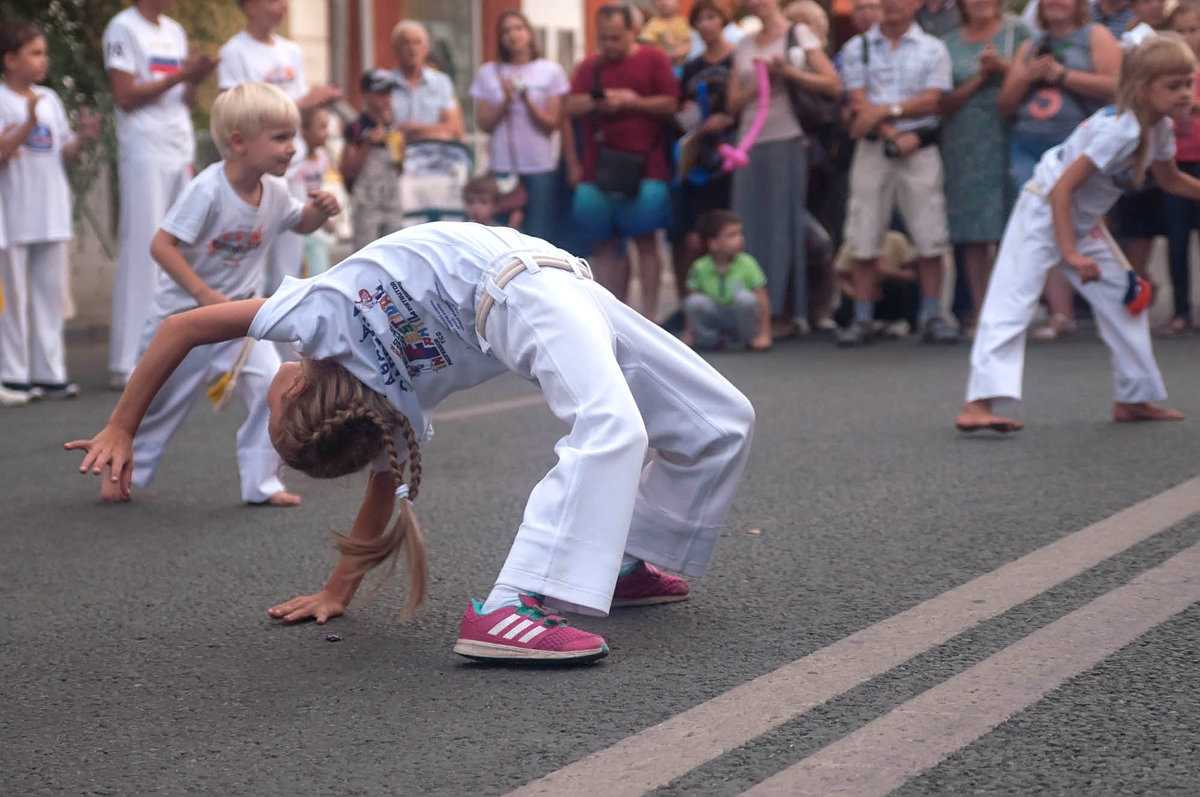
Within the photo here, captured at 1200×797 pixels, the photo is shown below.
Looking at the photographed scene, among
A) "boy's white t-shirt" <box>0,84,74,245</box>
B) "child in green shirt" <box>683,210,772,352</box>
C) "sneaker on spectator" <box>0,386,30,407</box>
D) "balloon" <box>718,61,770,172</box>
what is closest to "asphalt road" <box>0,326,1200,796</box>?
"sneaker on spectator" <box>0,386,30,407</box>

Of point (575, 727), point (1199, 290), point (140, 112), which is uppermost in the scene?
point (140, 112)

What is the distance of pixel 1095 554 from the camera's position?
14.8ft

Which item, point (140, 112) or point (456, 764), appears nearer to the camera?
point (456, 764)

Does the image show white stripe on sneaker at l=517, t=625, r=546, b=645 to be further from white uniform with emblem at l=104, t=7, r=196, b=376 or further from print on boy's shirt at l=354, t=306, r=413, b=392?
white uniform with emblem at l=104, t=7, r=196, b=376

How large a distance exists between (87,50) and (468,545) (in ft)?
28.8

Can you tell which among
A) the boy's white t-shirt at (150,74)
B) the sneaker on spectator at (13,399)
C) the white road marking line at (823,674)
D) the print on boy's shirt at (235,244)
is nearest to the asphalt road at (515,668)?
the white road marking line at (823,674)

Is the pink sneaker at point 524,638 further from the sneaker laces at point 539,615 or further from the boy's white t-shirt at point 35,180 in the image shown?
the boy's white t-shirt at point 35,180

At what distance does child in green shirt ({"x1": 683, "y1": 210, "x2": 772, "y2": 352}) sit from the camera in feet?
34.0

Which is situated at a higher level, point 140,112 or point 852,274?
point 140,112

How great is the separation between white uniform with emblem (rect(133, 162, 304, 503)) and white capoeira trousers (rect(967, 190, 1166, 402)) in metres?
2.75

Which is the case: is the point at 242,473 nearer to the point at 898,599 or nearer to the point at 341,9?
the point at 898,599

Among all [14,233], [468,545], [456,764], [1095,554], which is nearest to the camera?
[456,764]

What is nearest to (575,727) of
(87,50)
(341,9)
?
(87,50)

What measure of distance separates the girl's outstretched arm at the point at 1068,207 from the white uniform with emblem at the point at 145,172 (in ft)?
16.0
